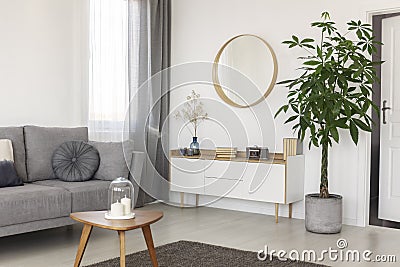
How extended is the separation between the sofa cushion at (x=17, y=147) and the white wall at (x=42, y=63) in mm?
387

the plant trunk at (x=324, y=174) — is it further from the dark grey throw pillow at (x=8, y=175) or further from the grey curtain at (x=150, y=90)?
the dark grey throw pillow at (x=8, y=175)

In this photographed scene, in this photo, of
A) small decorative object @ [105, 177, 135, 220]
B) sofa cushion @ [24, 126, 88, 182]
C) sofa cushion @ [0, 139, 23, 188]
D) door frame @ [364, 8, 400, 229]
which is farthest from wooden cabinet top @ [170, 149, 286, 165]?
small decorative object @ [105, 177, 135, 220]

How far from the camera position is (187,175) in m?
5.59

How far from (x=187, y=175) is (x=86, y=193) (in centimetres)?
167

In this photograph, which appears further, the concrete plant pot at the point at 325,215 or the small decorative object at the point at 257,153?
the small decorative object at the point at 257,153

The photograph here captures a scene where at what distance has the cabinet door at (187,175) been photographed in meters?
5.44

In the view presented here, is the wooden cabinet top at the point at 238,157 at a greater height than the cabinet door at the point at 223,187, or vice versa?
the wooden cabinet top at the point at 238,157

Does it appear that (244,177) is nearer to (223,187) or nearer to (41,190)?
(223,187)

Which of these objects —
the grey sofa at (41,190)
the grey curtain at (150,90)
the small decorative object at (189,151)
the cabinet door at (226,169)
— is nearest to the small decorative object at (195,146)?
the small decorative object at (189,151)

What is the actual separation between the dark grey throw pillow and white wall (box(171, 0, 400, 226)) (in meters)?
2.29

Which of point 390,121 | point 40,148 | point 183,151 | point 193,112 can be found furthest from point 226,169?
point 40,148

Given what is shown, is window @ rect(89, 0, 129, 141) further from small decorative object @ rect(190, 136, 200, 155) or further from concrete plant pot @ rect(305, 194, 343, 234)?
concrete plant pot @ rect(305, 194, 343, 234)

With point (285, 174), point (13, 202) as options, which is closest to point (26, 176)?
point (13, 202)

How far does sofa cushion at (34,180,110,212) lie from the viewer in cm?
403
